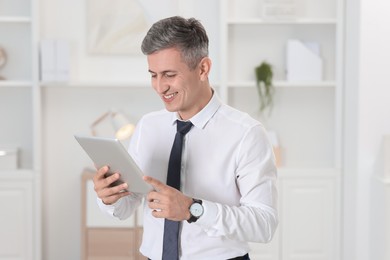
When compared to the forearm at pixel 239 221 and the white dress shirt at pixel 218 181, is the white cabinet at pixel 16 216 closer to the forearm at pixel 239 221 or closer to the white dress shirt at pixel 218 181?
the white dress shirt at pixel 218 181

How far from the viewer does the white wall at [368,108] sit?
4.40 meters

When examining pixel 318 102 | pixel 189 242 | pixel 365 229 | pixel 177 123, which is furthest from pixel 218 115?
pixel 318 102

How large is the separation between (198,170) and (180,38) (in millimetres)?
407

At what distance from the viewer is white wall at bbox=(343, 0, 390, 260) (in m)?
4.40

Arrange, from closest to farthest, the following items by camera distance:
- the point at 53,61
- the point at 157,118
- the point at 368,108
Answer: the point at 157,118 → the point at 368,108 → the point at 53,61

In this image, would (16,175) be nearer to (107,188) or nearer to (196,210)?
(107,188)

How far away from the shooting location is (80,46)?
4852 mm

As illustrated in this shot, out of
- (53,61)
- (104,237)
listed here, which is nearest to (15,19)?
(53,61)

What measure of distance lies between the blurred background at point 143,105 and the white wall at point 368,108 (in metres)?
0.01

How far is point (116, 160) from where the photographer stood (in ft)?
6.86

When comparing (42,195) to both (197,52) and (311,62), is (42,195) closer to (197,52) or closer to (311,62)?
(311,62)

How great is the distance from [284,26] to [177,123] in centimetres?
274

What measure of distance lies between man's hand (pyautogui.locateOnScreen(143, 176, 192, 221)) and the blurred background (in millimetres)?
2612

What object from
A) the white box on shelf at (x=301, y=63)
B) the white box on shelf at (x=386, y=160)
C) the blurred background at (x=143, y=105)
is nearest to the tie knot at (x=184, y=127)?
the white box on shelf at (x=386, y=160)
